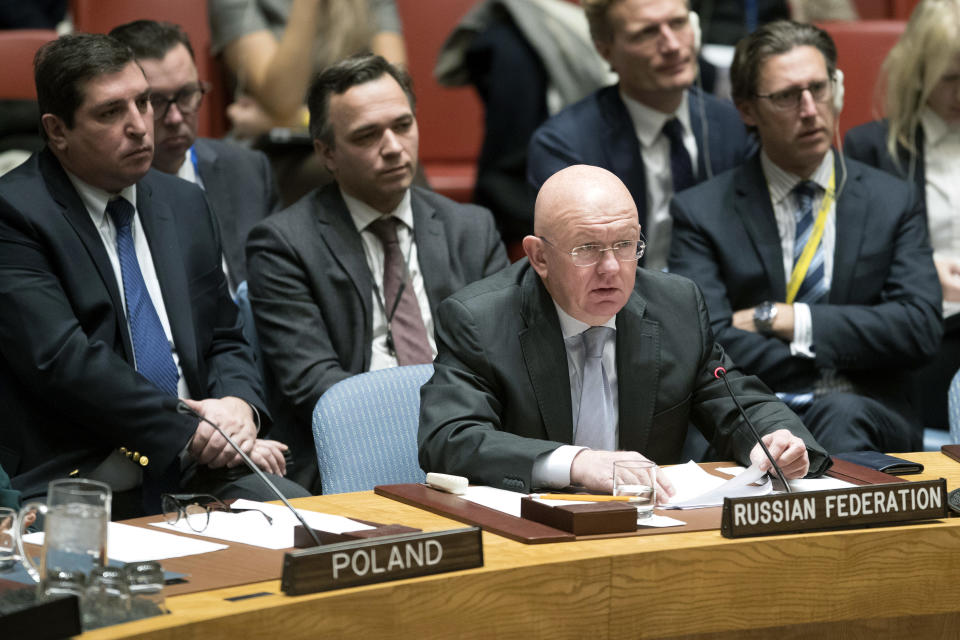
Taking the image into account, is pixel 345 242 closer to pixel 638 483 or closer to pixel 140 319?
pixel 140 319

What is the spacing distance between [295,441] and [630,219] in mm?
1225

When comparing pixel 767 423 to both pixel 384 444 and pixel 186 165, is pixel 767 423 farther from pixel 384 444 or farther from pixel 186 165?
pixel 186 165

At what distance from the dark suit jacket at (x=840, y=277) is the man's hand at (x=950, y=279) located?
307 mm

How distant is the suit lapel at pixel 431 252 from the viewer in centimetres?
352

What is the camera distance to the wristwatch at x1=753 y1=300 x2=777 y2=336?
11.5ft

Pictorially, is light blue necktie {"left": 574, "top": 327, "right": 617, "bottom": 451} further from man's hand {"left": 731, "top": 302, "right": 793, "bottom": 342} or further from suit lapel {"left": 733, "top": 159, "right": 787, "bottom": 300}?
suit lapel {"left": 733, "top": 159, "right": 787, "bottom": 300}

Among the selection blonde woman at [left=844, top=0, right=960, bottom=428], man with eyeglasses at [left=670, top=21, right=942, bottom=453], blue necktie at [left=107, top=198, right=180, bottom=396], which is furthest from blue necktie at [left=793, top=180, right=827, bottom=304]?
blue necktie at [left=107, top=198, right=180, bottom=396]

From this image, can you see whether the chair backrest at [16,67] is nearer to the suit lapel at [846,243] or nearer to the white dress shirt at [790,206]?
the white dress shirt at [790,206]

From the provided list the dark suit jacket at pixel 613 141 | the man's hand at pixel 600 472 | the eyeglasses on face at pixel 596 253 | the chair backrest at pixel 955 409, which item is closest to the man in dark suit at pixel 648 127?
the dark suit jacket at pixel 613 141

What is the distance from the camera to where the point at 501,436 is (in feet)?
8.02

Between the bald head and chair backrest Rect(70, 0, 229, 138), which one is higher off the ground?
chair backrest Rect(70, 0, 229, 138)

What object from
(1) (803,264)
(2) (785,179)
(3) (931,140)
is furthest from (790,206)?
(3) (931,140)

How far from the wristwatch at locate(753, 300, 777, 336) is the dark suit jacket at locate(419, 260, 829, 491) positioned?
77cm

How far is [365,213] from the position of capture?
3.52m
